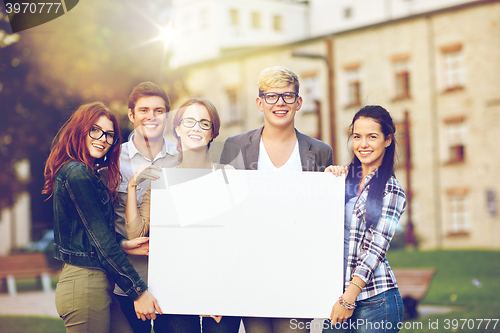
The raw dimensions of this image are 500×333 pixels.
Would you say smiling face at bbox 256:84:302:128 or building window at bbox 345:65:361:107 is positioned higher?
building window at bbox 345:65:361:107

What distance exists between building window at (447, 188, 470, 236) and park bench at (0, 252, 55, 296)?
17941 millimetres

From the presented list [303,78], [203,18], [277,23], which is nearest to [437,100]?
[303,78]

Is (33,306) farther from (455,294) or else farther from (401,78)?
(401,78)

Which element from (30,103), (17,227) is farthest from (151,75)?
(17,227)

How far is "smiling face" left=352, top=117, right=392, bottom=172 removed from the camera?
328cm

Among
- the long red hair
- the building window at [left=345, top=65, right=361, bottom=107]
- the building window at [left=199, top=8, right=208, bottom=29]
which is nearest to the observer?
the long red hair

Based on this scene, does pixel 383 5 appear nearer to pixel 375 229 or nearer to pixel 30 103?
pixel 30 103

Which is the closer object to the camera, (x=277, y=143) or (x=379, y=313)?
(x=379, y=313)

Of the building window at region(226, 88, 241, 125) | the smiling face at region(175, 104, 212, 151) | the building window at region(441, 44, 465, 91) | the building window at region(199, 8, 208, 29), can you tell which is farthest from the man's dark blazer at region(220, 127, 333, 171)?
the building window at region(199, 8, 208, 29)

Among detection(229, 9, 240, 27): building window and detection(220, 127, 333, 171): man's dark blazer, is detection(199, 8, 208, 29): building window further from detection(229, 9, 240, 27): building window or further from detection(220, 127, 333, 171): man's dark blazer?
detection(220, 127, 333, 171): man's dark blazer

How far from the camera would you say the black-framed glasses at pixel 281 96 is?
3451mm

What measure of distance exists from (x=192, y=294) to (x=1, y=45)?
9591 mm

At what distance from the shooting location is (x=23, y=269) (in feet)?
→ 43.0

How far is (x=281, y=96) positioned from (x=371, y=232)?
3.32 ft
